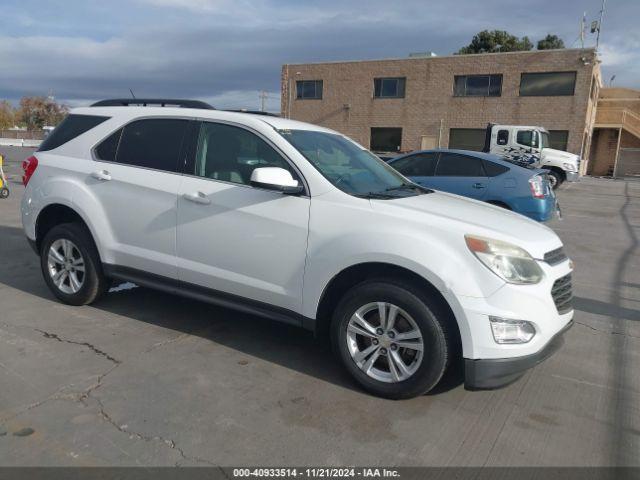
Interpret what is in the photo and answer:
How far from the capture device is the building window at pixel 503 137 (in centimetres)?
1988

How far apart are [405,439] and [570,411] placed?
119cm

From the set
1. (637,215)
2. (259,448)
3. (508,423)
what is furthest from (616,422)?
(637,215)

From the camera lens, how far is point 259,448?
2822 millimetres

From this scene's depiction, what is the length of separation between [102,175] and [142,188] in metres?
0.48

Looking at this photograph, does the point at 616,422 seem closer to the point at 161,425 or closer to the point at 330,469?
the point at 330,469

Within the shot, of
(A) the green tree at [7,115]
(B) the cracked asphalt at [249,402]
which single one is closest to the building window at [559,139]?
(B) the cracked asphalt at [249,402]

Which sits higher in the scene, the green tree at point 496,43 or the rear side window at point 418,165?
the green tree at point 496,43

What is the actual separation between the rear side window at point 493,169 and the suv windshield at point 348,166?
488cm

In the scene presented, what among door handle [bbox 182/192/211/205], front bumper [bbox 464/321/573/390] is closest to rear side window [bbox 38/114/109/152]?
door handle [bbox 182/192/211/205]

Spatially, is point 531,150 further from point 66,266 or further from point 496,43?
point 496,43

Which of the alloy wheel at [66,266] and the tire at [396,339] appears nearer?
the tire at [396,339]

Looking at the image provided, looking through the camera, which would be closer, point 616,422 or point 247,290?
point 616,422

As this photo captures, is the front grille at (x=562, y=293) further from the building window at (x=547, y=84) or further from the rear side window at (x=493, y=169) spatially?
the building window at (x=547, y=84)

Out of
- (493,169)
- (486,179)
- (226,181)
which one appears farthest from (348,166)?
(493,169)
